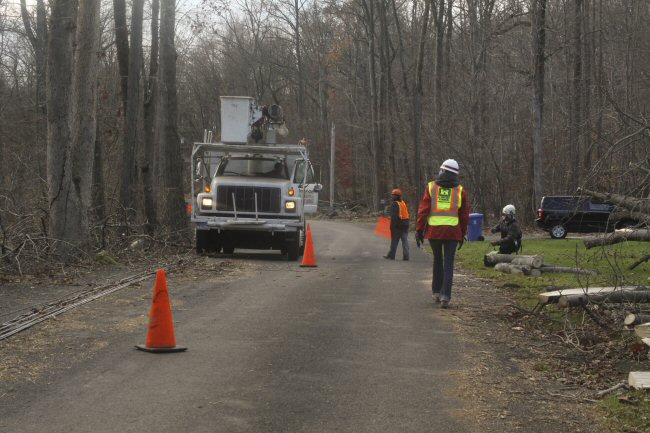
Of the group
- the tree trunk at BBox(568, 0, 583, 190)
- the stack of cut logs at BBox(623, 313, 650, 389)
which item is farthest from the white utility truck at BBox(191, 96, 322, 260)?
the tree trunk at BBox(568, 0, 583, 190)

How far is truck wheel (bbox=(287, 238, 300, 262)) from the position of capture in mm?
20422

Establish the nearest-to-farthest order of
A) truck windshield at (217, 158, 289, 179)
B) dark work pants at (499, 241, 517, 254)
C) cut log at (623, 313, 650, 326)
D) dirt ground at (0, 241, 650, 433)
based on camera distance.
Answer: dirt ground at (0, 241, 650, 433) → cut log at (623, 313, 650, 326) → dark work pants at (499, 241, 517, 254) → truck windshield at (217, 158, 289, 179)

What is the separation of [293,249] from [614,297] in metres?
11.2

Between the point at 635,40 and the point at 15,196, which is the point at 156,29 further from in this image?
the point at 635,40

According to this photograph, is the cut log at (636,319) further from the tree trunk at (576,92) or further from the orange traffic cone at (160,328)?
the tree trunk at (576,92)

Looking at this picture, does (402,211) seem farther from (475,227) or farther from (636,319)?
(636,319)

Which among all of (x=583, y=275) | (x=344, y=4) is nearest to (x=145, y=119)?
(x=583, y=275)

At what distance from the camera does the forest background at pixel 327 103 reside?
53.8 feet

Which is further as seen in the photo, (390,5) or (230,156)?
(390,5)

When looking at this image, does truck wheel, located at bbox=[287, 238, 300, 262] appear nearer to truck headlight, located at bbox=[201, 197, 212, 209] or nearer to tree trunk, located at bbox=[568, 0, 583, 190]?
truck headlight, located at bbox=[201, 197, 212, 209]

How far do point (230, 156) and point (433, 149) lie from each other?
72.2 feet

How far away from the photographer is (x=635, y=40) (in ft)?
116

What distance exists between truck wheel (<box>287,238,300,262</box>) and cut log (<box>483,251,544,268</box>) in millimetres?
4464

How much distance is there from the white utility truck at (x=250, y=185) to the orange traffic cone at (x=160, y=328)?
11460 mm
